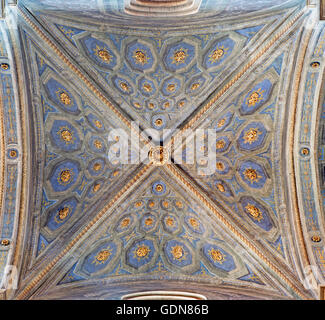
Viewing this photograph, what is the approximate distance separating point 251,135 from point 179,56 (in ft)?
9.65

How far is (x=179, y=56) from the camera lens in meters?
9.99

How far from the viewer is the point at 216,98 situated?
995cm

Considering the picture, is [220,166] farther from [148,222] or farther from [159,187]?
[148,222]

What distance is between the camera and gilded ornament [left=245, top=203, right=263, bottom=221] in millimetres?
10047

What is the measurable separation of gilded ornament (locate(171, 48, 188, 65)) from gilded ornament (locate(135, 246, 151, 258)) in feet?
17.9

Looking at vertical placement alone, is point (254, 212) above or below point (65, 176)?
below

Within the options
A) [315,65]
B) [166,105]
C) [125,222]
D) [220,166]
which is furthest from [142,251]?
[315,65]

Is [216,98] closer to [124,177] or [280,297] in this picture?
[124,177]

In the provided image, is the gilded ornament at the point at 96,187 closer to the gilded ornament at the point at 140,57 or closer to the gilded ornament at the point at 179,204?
the gilded ornament at the point at 179,204

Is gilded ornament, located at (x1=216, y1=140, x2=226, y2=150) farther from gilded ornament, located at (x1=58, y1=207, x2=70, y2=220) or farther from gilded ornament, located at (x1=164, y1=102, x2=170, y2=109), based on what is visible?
gilded ornament, located at (x1=58, y1=207, x2=70, y2=220)

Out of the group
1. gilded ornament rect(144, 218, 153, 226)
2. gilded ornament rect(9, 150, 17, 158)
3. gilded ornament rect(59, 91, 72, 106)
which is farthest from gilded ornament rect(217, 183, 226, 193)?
gilded ornament rect(9, 150, 17, 158)

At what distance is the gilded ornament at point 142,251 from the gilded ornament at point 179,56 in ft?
17.9

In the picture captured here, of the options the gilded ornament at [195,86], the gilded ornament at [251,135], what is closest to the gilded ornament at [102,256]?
the gilded ornament at [251,135]
